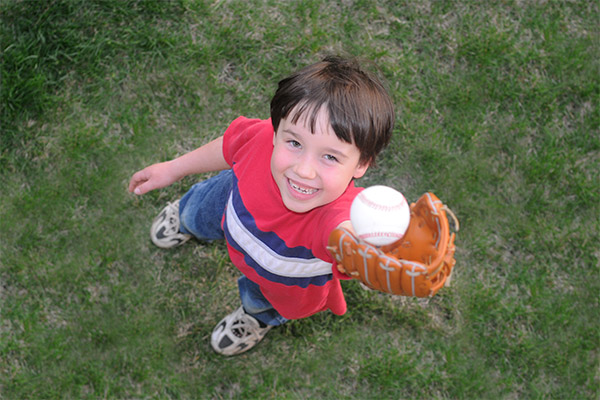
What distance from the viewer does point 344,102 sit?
1654 mm

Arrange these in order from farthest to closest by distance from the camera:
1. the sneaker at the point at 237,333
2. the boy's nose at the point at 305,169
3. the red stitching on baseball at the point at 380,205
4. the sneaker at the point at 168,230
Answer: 1. the sneaker at the point at 168,230
2. the sneaker at the point at 237,333
3. the boy's nose at the point at 305,169
4. the red stitching on baseball at the point at 380,205

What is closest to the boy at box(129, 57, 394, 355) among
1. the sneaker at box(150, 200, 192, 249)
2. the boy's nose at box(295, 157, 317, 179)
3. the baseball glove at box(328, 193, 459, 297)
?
the boy's nose at box(295, 157, 317, 179)

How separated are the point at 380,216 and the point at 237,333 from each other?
4.75ft

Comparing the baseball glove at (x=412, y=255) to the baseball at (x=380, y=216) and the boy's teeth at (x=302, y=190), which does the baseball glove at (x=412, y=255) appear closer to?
the baseball at (x=380, y=216)

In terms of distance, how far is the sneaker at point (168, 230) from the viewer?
9.20 ft

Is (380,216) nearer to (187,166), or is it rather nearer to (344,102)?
(344,102)

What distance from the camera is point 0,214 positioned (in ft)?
9.27

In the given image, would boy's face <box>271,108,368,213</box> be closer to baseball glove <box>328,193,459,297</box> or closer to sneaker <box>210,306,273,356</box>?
baseball glove <box>328,193,459,297</box>

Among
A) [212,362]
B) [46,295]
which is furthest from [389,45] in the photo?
[46,295]

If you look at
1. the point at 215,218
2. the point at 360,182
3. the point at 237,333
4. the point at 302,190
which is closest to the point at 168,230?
the point at 215,218

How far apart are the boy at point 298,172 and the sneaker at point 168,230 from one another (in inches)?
17.5

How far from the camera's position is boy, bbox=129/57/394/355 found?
5.40 ft

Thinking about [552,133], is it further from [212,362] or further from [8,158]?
[8,158]

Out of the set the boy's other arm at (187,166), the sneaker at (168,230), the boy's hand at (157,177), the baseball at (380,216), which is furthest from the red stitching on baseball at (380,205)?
the sneaker at (168,230)
